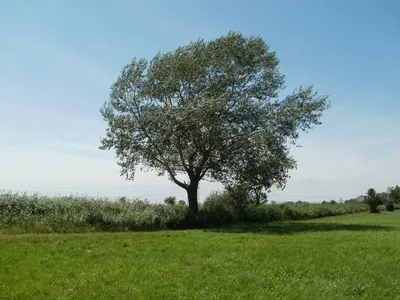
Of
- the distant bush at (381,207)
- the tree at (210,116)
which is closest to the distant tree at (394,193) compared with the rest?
the distant bush at (381,207)

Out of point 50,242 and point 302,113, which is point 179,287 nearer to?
point 50,242

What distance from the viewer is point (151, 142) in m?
32.9

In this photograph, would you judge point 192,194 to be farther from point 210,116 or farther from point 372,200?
point 372,200

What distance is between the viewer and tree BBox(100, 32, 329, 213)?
31047mm

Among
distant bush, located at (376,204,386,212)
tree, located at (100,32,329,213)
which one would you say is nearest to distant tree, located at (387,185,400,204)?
distant bush, located at (376,204,386,212)

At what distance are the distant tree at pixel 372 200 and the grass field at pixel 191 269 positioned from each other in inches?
2263

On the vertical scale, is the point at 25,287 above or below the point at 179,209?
below

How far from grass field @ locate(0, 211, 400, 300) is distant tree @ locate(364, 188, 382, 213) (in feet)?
189

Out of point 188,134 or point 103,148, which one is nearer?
point 188,134

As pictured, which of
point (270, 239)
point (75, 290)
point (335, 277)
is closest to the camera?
point (75, 290)

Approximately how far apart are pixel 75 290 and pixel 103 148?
84.0 ft

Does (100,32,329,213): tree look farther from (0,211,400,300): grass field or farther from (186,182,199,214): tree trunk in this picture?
(0,211,400,300): grass field

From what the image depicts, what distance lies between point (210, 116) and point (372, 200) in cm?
5104

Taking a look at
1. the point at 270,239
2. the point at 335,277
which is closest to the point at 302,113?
the point at 270,239
